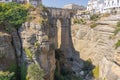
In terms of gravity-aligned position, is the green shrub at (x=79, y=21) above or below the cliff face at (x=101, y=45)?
above

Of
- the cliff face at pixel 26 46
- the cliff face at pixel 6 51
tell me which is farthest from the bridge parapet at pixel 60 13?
the cliff face at pixel 6 51

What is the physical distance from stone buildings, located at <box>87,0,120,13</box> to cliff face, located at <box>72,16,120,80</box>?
14.0 meters

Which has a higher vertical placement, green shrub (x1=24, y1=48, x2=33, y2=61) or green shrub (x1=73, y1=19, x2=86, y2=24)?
green shrub (x1=73, y1=19, x2=86, y2=24)

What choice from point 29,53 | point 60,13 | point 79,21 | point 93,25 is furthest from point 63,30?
point 29,53

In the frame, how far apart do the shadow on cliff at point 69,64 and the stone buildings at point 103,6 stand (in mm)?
14500

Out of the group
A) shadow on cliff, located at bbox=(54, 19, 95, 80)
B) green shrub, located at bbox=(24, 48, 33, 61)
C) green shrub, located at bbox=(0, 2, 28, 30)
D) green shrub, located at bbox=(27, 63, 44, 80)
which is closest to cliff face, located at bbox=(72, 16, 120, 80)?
shadow on cliff, located at bbox=(54, 19, 95, 80)

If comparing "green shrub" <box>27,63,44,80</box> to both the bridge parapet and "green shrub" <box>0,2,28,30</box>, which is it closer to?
"green shrub" <box>0,2,28,30</box>

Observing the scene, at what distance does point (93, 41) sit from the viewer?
52938 mm

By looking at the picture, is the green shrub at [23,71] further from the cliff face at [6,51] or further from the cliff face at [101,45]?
the cliff face at [101,45]

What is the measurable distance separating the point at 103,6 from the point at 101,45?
35.3 metres

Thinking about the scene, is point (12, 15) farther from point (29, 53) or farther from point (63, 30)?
point (63, 30)

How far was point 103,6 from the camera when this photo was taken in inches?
3155

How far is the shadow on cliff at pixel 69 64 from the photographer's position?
140 ft

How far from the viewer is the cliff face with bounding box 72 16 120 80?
3450cm
